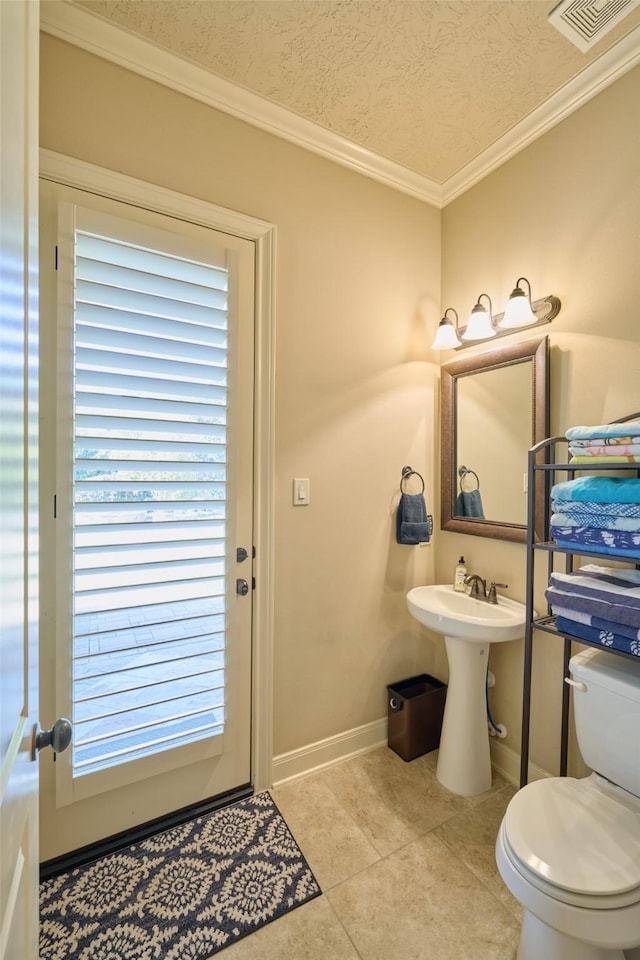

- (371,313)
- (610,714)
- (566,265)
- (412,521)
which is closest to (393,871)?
(610,714)

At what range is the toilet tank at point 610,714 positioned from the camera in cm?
120

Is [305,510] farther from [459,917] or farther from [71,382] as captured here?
[459,917]

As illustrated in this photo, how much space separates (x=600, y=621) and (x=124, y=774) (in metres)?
1.67

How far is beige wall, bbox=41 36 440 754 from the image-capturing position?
163cm

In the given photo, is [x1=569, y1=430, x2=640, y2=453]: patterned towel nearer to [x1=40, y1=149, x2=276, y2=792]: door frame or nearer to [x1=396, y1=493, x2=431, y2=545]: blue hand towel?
[x1=396, y1=493, x2=431, y2=545]: blue hand towel

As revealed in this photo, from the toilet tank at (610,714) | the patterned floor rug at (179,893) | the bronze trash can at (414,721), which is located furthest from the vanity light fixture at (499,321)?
the patterned floor rug at (179,893)

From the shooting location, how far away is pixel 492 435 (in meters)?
1.99

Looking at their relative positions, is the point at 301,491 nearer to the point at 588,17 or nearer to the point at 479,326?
the point at 479,326

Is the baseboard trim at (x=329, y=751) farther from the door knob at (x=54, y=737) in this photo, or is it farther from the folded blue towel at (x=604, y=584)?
the door knob at (x=54, y=737)

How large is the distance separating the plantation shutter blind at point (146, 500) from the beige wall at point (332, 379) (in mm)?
301

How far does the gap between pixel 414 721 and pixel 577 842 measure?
963mm

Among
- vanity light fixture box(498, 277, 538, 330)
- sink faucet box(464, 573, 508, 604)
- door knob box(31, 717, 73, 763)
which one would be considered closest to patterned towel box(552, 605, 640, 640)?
sink faucet box(464, 573, 508, 604)

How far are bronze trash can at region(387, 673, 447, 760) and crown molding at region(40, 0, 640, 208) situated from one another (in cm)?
250

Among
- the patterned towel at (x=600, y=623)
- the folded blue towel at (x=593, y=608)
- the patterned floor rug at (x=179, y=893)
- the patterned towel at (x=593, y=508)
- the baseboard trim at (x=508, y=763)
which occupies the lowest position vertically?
the patterned floor rug at (x=179, y=893)
